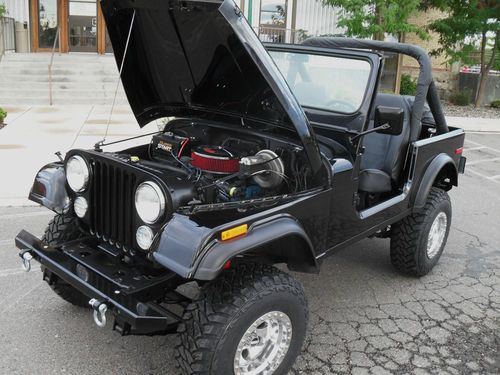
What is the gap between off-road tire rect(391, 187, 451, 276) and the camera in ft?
13.6

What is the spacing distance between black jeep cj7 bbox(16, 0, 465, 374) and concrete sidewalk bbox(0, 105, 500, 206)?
312cm

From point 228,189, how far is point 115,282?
2.71 feet

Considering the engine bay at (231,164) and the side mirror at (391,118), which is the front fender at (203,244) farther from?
the side mirror at (391,118)

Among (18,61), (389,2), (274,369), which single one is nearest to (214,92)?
(274,369)

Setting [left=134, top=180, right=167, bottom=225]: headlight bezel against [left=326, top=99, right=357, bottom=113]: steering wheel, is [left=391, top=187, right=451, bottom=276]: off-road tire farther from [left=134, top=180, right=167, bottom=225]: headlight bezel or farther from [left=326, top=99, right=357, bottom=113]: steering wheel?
[left=134, top=180, right=167, bottom=225]: headlight bezel

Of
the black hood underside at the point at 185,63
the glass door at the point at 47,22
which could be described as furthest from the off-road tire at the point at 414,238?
the glass door at the point at 47,22

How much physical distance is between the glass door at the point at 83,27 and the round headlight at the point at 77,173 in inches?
620

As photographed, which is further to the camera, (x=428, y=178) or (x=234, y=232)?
(x=428, y=178)

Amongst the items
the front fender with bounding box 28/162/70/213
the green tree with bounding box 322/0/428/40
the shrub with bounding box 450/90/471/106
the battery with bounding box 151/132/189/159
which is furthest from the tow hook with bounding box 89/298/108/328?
the shrub with bounding box 450/90/471/106

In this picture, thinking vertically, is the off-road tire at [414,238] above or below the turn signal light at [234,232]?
below

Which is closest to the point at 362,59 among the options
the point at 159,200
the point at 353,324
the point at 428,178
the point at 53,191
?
the point at 428,178

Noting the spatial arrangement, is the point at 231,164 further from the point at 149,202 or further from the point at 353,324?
the point at 353,324

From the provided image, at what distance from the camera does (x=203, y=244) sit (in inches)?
90.7

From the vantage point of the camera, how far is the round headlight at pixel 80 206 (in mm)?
3018
